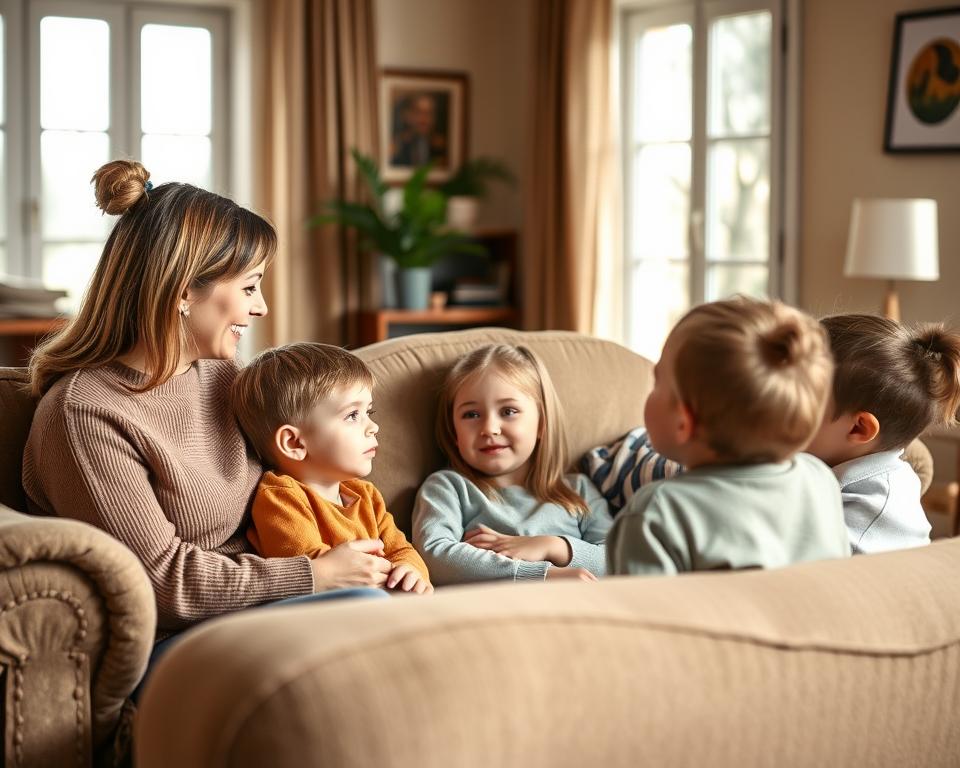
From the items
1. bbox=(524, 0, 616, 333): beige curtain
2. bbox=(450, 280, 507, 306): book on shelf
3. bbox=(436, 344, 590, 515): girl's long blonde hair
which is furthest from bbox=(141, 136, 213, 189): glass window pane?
bbox=(436, 344, 590, 515): girl's long blonde hair

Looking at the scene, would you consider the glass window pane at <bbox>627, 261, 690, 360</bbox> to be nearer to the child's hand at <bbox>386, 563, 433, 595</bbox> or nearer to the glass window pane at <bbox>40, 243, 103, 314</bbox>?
the glass window pane at <bbox>40, 243, 103, 314</bbox>

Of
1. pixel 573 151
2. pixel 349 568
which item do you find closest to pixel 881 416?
pixel 349 568

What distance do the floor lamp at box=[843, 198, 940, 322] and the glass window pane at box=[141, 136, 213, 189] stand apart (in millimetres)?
2933

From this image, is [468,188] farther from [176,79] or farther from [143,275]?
[143,275]

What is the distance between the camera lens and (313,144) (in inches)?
221

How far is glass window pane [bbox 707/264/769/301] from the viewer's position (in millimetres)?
5121

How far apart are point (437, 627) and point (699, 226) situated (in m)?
4.53

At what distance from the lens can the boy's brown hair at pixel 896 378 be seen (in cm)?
180

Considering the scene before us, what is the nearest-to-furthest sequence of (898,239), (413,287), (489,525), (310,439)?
→ (310,439) < (489,525) < (898,239) < (413,287)

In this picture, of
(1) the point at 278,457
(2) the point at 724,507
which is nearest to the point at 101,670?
(1) the point at 278,457

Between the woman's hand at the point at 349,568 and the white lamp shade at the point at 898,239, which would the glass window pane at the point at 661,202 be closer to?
the white lamp shade at the point at 898,239

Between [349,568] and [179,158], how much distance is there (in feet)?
13.6

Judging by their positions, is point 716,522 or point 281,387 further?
point 281,387

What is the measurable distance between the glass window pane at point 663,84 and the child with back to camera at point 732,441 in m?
4.17
